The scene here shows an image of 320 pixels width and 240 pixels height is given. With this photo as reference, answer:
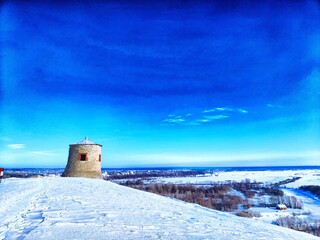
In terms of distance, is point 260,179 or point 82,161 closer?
point 82,161

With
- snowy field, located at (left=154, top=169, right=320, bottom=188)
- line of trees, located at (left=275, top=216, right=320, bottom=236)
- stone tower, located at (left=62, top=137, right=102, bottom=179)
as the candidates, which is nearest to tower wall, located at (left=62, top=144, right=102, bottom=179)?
stone tower, located at (left=62, top=137, right=102, bottom=179)

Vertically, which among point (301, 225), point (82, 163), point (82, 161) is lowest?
point (301, 225)

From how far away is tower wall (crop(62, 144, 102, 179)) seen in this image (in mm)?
17484

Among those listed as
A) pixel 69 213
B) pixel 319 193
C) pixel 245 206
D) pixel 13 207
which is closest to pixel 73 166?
pixel 13 207

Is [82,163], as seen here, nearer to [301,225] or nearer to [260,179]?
[301,225]

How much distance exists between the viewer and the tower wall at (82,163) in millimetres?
17484

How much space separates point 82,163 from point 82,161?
0.18 meters

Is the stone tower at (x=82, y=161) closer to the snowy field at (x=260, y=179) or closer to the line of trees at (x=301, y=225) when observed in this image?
the line of trees at (x=301, y=225)

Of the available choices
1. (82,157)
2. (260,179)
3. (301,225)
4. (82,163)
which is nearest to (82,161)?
(82,163)

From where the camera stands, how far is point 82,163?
17.6 meters

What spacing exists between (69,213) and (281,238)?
5392 mm

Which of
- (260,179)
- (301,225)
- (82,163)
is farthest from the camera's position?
(260,179)

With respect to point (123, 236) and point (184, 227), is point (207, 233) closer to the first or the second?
point (184, 227)

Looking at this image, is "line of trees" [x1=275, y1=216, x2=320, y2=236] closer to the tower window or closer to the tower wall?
the tower wall
